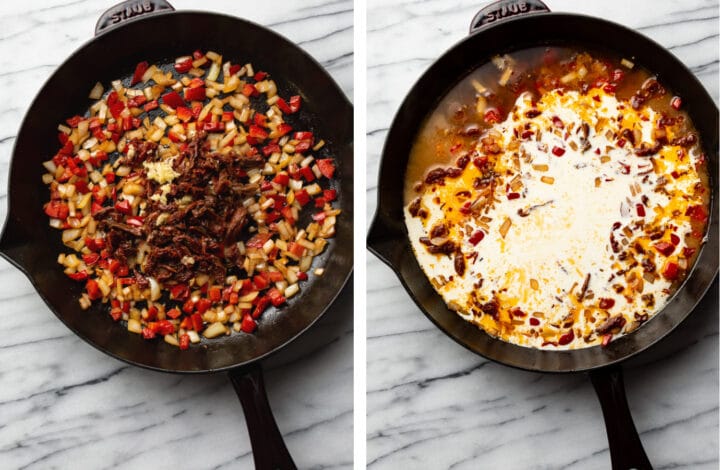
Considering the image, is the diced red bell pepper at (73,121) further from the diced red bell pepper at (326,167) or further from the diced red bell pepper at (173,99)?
the diced red bell pepper at (326,167)

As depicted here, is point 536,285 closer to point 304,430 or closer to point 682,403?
point 682,403

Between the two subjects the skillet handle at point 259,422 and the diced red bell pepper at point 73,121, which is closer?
the skillet handle at point 259,422

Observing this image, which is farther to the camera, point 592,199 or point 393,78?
point 393,78

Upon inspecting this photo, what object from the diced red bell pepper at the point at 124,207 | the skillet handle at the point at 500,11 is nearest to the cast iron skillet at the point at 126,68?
the diced red bell pepper at the point at 124,207

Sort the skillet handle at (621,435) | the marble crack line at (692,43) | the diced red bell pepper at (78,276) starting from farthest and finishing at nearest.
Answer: the diced red bell pepper at (78,276) → the marble crack line at (692,43) → the skillet handle at (621,435)

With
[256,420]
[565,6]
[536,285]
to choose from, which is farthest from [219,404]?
[565,6]

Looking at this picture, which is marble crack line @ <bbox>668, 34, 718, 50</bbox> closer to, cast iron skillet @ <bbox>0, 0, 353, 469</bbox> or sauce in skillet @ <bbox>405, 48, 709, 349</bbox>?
sauce in skillet @ <bbox>405, 48, 709, 349</bbox>
